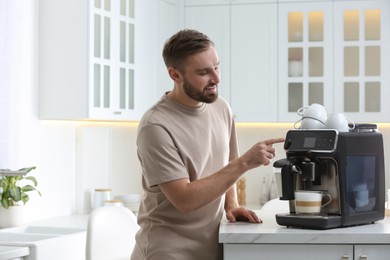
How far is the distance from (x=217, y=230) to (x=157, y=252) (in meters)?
0.22

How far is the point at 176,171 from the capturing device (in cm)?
266

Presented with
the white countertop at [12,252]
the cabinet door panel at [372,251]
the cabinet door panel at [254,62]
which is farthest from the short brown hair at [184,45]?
the cabinet door panel at [254,62]

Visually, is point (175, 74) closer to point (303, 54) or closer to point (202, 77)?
point (202, 77)

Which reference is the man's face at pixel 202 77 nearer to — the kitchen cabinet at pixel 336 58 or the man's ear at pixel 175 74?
the man's ear at pixel 175 74

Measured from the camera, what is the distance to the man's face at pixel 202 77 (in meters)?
2.70

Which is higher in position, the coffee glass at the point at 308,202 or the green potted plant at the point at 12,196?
the coffee glass at the point at 308,202

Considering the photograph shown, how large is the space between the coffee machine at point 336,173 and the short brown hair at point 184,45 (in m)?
0.42

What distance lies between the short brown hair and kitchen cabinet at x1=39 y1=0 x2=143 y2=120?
200 cm

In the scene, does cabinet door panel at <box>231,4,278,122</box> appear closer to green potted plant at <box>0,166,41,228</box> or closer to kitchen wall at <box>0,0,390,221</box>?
kitchen wall at <box>0,0,390,221</box>

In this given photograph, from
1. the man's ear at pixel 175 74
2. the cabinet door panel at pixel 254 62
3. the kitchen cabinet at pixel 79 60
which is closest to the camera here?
the man's ear at pixel 175 74

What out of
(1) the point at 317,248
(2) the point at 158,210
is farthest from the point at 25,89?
(1) the point at 317,248

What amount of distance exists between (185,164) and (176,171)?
0.27ft

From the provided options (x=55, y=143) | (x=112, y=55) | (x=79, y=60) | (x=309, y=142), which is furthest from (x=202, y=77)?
(x=55, y=143)

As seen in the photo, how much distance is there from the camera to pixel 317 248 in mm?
2461
